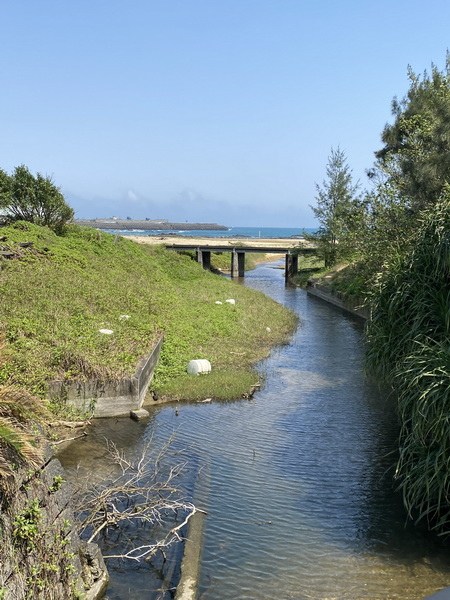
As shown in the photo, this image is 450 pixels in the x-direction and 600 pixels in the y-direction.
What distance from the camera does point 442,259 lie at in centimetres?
960

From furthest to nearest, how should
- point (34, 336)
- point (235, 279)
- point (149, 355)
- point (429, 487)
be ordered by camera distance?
1. point (235, 279)
2. point (149, 355)
3. point (34, 336)
4. point (429, 487)

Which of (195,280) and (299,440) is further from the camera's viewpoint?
(195,280)

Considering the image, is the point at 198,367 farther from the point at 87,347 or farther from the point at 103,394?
the point at 103,394

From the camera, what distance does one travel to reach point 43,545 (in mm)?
6113

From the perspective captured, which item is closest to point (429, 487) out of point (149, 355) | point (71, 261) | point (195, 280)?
point (149, 355)

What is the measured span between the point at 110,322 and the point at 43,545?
11686 millimetres

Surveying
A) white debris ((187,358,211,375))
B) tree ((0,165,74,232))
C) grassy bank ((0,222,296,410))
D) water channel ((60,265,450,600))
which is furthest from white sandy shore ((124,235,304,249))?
water channel ((60,265,450,600))

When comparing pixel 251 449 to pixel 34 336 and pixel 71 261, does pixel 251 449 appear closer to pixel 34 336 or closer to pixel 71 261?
pixel 34 336

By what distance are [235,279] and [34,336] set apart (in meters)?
44.9

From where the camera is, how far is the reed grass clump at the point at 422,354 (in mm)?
8172

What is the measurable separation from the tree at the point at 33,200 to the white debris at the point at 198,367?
2052cm

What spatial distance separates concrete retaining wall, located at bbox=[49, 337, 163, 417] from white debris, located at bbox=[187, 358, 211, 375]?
2945 millimetres

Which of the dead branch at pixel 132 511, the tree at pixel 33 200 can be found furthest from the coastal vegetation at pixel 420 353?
the tree at pixel 33 200

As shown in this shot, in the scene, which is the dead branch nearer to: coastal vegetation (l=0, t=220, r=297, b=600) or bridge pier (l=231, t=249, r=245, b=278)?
coastal vegetation (l=0, t=220, r=297, b=600)
